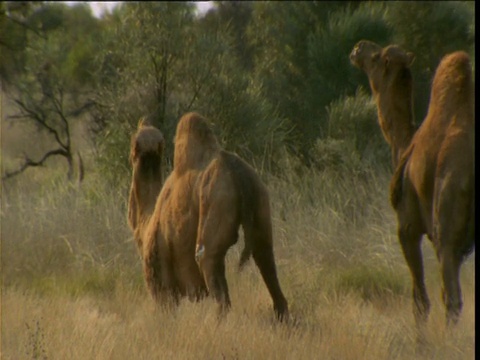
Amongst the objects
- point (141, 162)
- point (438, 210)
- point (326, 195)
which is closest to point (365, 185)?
point (326, 195)

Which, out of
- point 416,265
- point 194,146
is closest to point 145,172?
point 194,146

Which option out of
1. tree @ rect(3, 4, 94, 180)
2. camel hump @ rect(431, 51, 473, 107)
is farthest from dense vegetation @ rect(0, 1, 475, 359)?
camel hump @ rect(431, 51, 473, 107)

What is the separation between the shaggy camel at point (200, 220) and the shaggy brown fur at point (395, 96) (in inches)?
47.8

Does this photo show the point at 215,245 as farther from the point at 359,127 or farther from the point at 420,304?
the point at 359,127

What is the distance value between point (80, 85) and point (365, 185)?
1534cm

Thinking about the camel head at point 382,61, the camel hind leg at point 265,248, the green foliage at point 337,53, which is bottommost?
the camel hind leg at point 265,248

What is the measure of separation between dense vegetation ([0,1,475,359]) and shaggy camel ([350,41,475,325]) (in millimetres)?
457

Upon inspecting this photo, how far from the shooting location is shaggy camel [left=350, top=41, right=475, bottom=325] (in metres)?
6.84

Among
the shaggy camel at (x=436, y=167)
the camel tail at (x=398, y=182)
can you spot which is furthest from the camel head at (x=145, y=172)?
the camel tail at (x=398, y=182)

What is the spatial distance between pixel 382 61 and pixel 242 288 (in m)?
2.43

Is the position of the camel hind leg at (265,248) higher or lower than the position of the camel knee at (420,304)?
higher

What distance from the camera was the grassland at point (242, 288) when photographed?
22.6 feet

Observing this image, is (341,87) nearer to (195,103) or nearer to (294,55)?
(294,55)

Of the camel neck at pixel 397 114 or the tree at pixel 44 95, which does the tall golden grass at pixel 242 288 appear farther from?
the tree at pixel 44 95
